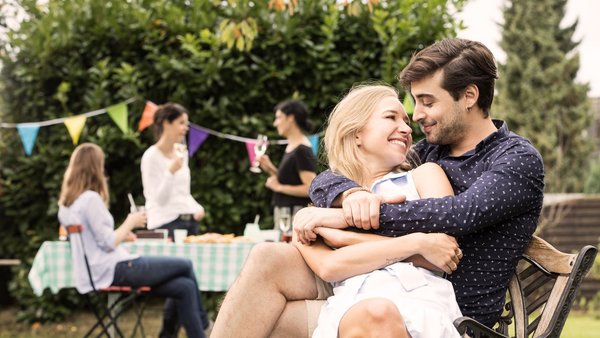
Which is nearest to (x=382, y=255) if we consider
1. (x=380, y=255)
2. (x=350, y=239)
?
(x=380, y=255)

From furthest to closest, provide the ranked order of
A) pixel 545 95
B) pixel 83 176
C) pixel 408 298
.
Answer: pixel 545 95
pixel 83 176
pixel 408 298

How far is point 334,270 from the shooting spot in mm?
2527

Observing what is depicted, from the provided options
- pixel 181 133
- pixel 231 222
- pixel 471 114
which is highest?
pixel 471 114

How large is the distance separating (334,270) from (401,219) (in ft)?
0.80

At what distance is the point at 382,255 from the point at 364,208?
0.14m

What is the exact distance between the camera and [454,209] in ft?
8.11

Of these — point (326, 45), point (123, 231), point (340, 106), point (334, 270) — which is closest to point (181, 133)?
point (123, 231)

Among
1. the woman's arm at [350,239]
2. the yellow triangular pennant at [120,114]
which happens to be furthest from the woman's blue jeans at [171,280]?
the woman's arm at [350,239]

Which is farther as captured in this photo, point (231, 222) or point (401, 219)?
point (231, 222)

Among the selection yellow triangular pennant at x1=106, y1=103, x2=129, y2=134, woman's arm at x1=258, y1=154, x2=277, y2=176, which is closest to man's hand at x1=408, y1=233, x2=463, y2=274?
woman's arm at x1=258, y1=154, x2=277, y2=176

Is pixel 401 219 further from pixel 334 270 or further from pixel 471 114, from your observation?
pixel 471 114

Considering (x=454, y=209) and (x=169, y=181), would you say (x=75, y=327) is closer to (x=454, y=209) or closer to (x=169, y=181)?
(x=169, y=181)

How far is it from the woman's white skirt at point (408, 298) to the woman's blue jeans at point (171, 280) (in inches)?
108

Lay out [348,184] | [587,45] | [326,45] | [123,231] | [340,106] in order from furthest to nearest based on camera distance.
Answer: [587,45]
[326,45]
[123,231]
[340,106]
[348,184]
